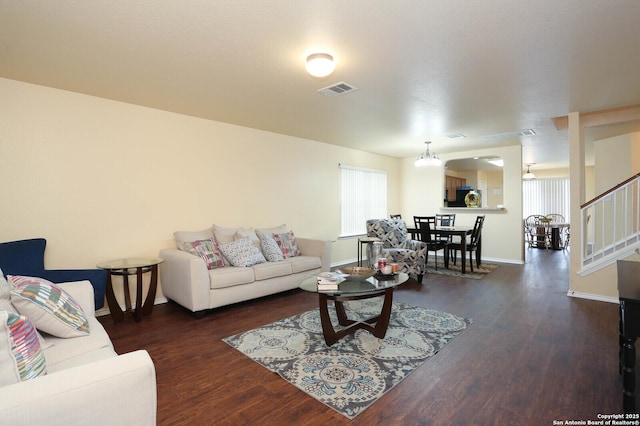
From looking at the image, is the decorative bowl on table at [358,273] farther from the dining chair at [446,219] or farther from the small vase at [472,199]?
the small vase at [472,199]

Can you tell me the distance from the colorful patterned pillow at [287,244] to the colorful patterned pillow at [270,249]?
14 centimetres

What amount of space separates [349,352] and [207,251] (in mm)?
2126

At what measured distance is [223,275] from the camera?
3600mm

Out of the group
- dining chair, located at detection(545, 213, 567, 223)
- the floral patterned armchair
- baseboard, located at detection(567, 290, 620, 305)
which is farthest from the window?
dining chair, located at detection(545, 213, 567, 223)

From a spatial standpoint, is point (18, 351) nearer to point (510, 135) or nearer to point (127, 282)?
point (127, 282)

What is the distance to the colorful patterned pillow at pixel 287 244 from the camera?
4.62m

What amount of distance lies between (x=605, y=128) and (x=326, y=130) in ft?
14.3

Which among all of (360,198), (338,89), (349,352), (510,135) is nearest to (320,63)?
(338,89)

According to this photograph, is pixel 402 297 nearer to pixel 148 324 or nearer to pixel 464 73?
pixel 464 73

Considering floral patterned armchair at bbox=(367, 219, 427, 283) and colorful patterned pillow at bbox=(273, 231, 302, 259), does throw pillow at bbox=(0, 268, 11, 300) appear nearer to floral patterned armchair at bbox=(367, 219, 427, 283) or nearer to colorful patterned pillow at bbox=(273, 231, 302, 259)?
colorful patterned pillow at bbox=(273, 231, 302, 259)

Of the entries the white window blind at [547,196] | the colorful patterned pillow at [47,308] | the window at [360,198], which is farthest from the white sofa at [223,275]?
the white window blind at [547,196]

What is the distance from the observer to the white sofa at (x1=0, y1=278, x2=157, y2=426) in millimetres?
938

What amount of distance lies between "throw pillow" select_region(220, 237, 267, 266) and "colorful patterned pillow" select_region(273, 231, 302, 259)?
50 cm

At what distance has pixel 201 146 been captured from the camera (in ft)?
14.4
